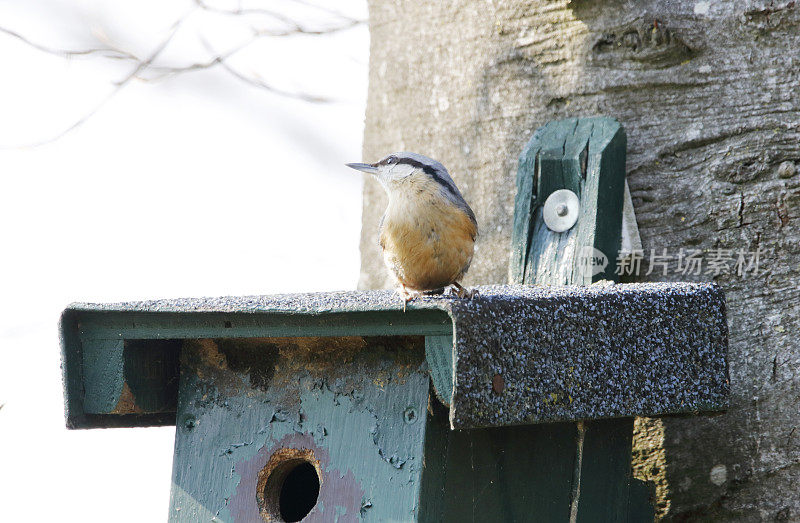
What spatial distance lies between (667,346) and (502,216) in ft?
2.88

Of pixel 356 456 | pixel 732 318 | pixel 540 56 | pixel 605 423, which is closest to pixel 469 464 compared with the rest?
pixel 356 456

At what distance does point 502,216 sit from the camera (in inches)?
109

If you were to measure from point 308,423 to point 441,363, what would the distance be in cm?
52

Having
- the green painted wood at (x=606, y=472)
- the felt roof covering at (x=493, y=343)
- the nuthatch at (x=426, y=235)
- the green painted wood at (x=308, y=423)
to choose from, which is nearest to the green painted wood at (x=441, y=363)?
the felt roof covering at (x=493, y=343)

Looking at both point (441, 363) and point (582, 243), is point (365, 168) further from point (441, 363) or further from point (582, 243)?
point (441, 363)

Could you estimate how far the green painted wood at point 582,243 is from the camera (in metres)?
2.21

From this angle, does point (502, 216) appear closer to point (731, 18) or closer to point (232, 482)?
point (731, 18)

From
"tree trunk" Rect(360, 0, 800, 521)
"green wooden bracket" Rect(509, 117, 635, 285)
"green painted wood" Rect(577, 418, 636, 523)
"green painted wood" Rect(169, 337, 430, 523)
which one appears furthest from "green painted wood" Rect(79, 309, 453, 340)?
"tree trunk" Rect(360, 0, 800, 521)

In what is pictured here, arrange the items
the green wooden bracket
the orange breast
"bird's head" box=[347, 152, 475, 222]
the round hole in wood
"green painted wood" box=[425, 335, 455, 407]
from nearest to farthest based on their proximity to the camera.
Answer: "green painted wood" box=[425, 335, 455, 407], the round hole in wood, the orange breast, "bird's head" box=[347, 152, 475, 222], the green wooden bracket

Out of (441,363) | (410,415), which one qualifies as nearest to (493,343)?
(441,363)

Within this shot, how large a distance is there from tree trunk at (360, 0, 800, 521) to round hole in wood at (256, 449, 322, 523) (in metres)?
0.85

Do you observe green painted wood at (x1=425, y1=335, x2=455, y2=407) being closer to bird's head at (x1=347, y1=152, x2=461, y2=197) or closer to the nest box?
the nest box

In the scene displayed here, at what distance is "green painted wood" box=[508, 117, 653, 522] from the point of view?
2.21 meters

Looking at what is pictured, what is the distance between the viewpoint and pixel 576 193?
255 centimetres
